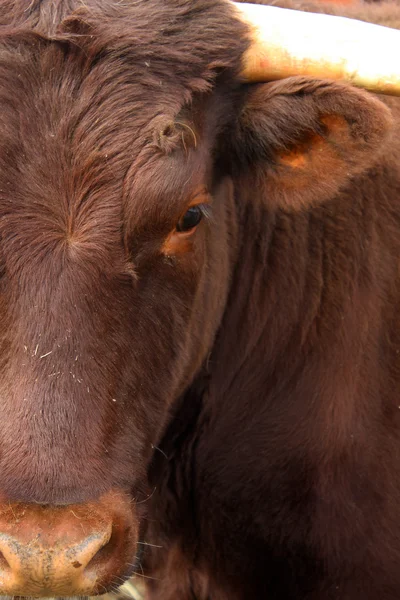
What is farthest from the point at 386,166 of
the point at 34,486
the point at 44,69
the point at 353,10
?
the point at 34,486

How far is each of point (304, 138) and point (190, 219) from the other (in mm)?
596

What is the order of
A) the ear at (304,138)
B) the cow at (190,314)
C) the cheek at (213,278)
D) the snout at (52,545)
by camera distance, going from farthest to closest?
1. the cheek at (213,278)
2. the ear at (304,138)
3. the cow at (190,314)
4. the snout at (52,545)

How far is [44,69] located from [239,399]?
5.94 ft

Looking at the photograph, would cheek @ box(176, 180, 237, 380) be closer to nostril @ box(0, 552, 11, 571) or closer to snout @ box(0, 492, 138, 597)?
snout @ box(0, 492, 138, 597)

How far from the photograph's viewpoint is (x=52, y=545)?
2.86 m

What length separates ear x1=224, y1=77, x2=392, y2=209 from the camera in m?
3.39

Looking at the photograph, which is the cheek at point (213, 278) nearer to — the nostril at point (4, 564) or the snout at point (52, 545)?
the snout at point (52, 545)

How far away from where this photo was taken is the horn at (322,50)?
3.42 meters

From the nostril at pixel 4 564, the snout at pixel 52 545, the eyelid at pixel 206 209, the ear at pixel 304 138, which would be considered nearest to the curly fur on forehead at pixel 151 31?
the ear at pixel 304 138

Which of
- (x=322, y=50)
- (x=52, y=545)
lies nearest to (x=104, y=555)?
(x=52, y=545)

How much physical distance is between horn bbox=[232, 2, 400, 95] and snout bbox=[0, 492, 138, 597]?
169 centimetres

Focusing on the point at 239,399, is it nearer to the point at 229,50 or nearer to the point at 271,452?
the point at 271,452

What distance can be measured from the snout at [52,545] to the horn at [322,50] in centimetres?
169

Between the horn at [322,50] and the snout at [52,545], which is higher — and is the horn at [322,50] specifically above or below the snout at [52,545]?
above
